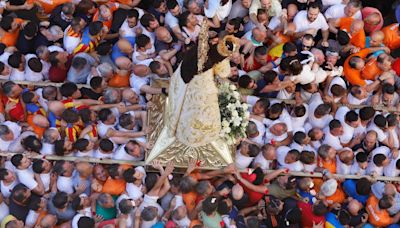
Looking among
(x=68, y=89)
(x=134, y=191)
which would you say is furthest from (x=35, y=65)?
(x=134, y=191)

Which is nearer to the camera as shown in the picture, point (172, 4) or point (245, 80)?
point (245, 80)

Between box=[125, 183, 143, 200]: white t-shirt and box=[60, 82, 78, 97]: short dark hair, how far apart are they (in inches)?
48.5

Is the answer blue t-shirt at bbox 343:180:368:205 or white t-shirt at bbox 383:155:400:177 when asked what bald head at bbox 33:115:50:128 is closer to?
blue t-shirt at bbox 343:180:368:205

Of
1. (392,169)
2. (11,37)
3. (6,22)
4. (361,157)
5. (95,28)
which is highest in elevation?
(95,28)

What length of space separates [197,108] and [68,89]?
5.94 ft

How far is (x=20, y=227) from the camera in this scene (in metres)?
7.39

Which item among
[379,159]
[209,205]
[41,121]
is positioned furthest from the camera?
[379,159]

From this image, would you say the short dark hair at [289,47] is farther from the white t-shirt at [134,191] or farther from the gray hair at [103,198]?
the gray hair at [103,198]

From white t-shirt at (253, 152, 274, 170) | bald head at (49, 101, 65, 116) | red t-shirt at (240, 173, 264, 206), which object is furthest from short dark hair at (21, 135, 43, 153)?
white t-shirt at (253, 152, 274, 170)

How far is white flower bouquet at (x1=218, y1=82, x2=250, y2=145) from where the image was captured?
7.63m

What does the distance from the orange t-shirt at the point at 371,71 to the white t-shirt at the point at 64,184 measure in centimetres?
366

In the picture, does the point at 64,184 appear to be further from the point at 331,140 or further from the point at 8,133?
the point at 331,140

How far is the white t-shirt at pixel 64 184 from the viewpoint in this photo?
7.88m

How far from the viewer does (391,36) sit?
8.93 metres
